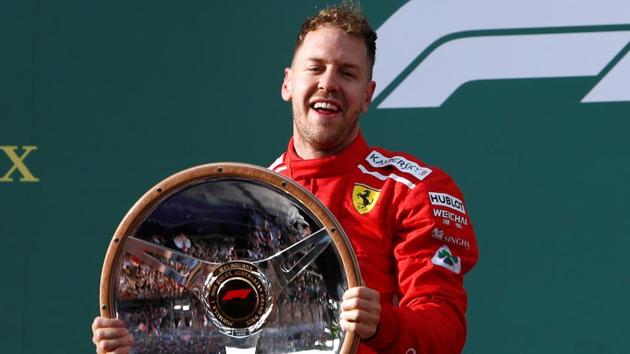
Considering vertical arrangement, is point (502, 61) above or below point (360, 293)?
above

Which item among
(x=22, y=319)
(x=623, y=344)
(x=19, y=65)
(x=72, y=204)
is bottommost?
(x=623, y=344)

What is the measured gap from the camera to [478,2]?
2.75 m

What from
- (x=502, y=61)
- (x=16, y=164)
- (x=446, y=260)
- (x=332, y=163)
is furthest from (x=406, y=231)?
(x=16, y=164)

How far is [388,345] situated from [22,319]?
140 centimetres

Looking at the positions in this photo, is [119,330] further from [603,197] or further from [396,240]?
[603,197]

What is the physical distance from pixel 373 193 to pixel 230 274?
343 mm

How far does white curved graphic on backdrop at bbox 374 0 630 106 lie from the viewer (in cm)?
271

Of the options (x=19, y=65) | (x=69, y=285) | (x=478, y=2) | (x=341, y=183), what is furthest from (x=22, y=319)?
(x=478, y=2)

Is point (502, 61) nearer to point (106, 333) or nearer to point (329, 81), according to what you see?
point (329, 81)

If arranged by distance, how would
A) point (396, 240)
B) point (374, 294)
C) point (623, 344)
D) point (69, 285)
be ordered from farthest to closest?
1. point (69, 285)
2. point (623, 344)
3. point (396, 240)
4. point (374, 294)

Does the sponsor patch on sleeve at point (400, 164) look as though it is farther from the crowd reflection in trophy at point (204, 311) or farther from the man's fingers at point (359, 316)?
the man's fingers at point (359, 316)

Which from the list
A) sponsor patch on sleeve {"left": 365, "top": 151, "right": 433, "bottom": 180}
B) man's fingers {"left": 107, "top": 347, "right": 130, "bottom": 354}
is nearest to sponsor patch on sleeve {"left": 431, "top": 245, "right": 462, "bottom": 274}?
sponsor patch on sleeve {"left": 365, "top": 151, "right": 433, "bottom": 180}

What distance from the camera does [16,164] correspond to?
9.34ft

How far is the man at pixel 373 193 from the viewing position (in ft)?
6.10
